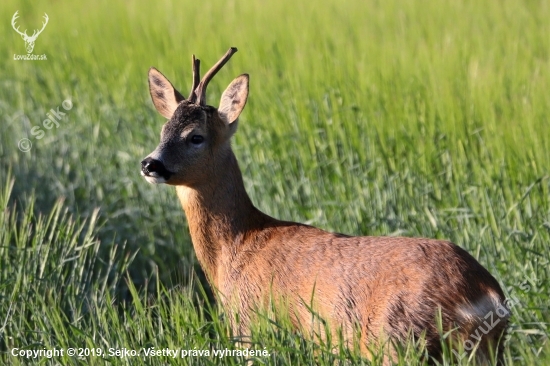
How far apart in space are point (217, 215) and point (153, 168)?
1.56 feet

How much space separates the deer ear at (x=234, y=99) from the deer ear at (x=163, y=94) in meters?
0.25

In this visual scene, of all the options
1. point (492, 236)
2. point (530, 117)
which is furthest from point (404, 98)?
point (492, 236)

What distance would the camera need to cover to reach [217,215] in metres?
4.82

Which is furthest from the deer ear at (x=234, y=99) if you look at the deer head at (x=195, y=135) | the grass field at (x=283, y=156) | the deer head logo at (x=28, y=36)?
the deer head logo at (x=28, y=36)

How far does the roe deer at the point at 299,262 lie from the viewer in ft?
12.3

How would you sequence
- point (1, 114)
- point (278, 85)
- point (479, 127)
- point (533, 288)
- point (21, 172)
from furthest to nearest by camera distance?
point (1, 114) < point (278, 85) < point (21, 172) < point (479, 127) < point (533, 288)

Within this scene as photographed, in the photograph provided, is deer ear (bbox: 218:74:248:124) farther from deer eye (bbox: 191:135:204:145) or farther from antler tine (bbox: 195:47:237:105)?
deer eye (bbox: 191:135:204:145)

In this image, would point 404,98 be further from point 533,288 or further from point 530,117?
point 533,288

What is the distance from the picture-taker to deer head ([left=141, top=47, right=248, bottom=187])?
4586 millimetres

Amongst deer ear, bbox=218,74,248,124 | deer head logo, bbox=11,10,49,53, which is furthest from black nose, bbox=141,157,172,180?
deer head logo, bbox=11,10,49,53

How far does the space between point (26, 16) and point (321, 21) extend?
398cm

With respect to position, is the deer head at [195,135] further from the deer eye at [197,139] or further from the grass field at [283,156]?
the grass field at [283,156]

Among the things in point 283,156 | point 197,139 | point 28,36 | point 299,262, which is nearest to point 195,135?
point 197,139

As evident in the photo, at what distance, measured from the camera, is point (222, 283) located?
463 cm
